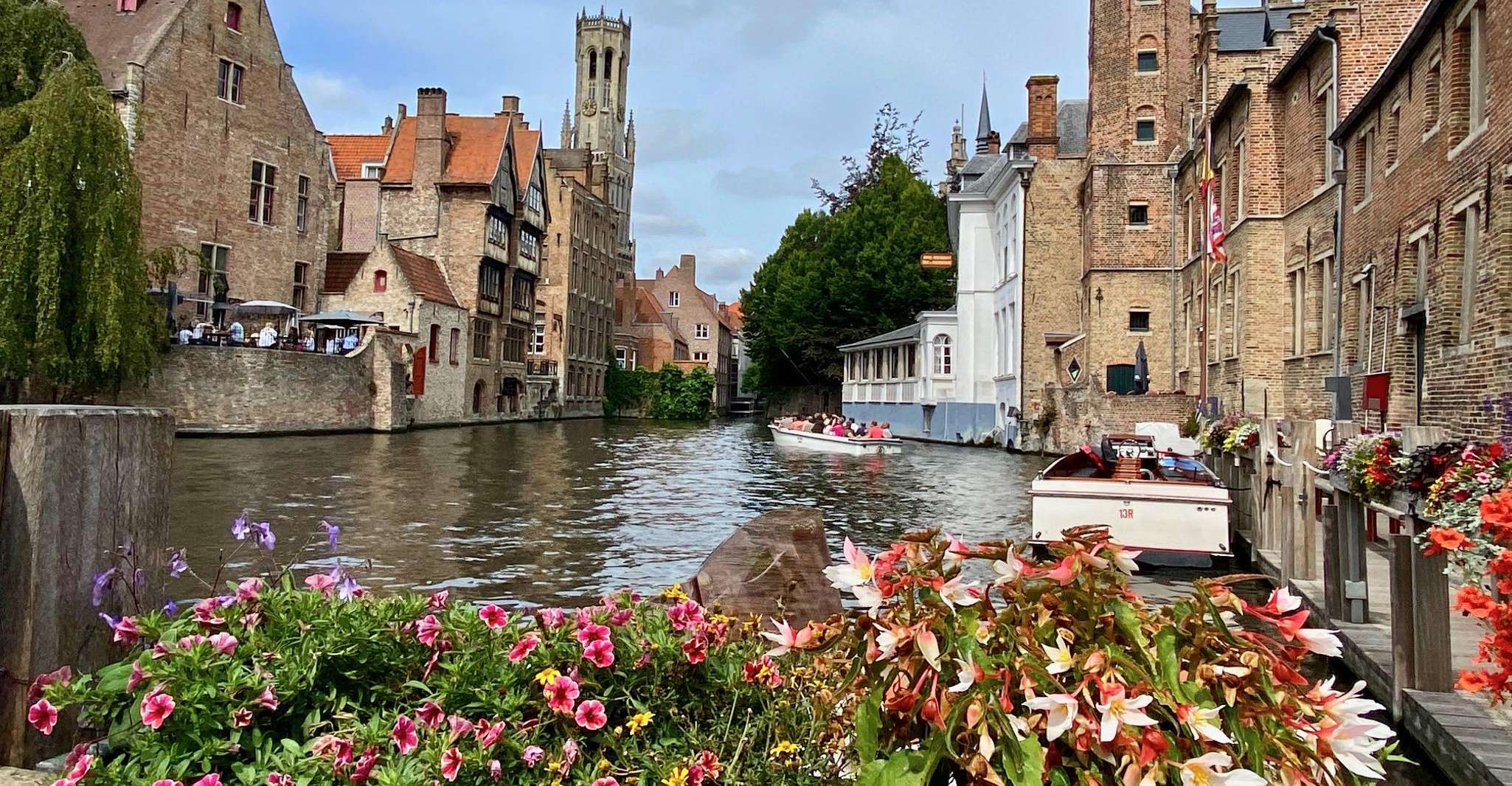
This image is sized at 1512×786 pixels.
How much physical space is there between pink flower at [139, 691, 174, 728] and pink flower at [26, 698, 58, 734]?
1.39ft

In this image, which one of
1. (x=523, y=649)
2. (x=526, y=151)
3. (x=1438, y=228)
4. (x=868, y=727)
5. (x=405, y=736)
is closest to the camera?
(x=868, y=727)

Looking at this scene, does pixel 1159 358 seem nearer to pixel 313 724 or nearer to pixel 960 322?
pixel 960 322

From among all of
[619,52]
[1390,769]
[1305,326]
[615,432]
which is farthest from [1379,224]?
[619,52]

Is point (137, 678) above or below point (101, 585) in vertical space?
below

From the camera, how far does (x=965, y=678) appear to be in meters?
2.03

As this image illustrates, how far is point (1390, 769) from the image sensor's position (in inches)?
221

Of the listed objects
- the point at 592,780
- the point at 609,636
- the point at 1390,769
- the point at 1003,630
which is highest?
the point at 1003,630

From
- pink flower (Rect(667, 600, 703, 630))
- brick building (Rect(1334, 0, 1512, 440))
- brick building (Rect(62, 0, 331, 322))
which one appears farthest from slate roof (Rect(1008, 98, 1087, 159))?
pink flower (Rect(667, 600, 703, 630))

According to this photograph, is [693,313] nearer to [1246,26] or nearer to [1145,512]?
[1246,26]

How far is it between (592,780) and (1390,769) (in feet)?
16.6

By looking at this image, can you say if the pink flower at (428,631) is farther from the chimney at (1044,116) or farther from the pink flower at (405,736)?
the chimney at (1044,116)

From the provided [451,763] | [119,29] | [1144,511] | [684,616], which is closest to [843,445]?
[1144,511]

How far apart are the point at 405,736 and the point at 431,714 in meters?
0.11

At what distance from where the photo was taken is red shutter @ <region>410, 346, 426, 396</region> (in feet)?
142
